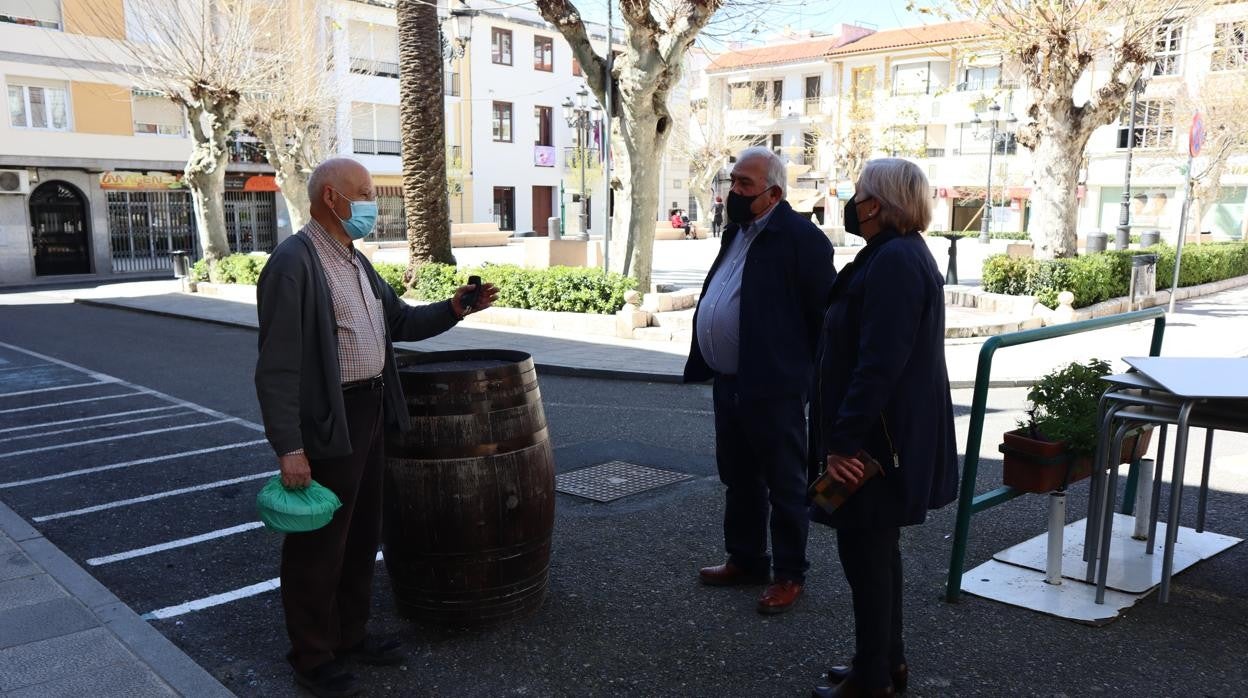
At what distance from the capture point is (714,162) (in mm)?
45094

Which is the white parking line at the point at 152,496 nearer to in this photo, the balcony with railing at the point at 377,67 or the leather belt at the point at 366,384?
the leather belt at the point at 366,384

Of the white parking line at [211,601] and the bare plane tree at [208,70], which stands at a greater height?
the bare plane tree at [208,70]

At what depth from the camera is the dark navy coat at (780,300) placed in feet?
12.2

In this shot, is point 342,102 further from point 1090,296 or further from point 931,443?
point 931,443

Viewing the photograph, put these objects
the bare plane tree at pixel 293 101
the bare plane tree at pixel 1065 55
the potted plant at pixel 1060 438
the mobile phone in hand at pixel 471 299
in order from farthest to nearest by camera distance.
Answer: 1. the bare plane tree at pixel 293 101
2. the bare plane tree at pixel 1065 55
3. the potted plant at pixel 1060 438
4. the mobile phone in hand at pixel 471 299

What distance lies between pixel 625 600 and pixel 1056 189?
13.3m

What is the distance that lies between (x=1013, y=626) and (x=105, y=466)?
577cm

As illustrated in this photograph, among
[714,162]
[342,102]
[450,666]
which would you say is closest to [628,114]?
[450,666]

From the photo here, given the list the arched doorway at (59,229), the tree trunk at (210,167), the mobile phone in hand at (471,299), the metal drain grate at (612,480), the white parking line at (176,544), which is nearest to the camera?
the mobile phone in hand at (471,299)

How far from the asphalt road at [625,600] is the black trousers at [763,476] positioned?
8.1 inches

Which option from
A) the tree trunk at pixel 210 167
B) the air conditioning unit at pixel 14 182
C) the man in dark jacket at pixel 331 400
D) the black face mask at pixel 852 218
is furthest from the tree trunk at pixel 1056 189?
the air conditioning unit at pixel 14 182

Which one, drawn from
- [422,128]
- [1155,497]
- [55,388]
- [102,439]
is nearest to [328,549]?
[1155,497]

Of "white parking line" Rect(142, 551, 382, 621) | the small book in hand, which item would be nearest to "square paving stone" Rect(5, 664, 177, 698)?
"white parking line" Rect(142, 551, 382, 621)

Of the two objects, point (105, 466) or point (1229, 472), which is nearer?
point (1229, 472)
